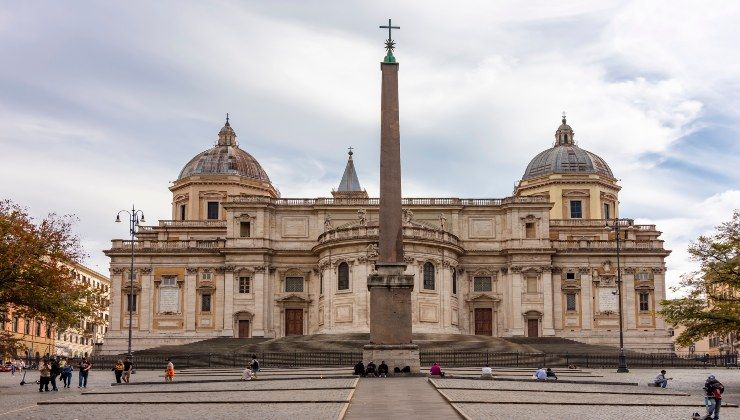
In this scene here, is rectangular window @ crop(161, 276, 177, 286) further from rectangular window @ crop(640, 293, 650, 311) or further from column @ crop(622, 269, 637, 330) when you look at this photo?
rectangular window @ crop(640, 293, 650, 311)

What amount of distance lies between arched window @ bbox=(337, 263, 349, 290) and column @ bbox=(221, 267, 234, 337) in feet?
32.6

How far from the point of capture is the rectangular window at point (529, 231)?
264 ft

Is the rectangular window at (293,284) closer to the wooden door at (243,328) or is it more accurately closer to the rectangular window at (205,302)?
the wooden door at (243,328)

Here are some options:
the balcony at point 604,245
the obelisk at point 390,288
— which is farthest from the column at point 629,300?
the obelisk at point 390,288

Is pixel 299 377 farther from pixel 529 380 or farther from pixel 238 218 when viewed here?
pixel 238 218

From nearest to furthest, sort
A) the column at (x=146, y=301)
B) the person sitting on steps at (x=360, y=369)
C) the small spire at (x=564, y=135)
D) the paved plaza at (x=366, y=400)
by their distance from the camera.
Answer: the paved plaza at (x=366, y=400), the person sitting on steps at (x=360, y=369), the column at (x=146, y=301), the small spire at (x=564, y=135)

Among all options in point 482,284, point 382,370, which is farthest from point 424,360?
point 482,284

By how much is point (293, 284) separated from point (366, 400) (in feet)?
178

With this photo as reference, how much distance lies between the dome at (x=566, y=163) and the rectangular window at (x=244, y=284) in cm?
3043

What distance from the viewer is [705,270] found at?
3969cm

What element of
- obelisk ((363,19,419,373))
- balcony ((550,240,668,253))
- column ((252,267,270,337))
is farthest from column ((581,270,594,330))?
obelisk ((363,19,419,373))

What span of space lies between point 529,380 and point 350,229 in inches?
1415

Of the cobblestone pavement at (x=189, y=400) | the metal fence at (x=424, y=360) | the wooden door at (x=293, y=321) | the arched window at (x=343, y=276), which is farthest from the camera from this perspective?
the wooden door at (x=293, y=321)

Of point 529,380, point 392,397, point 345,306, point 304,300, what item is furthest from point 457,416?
point 304,300
